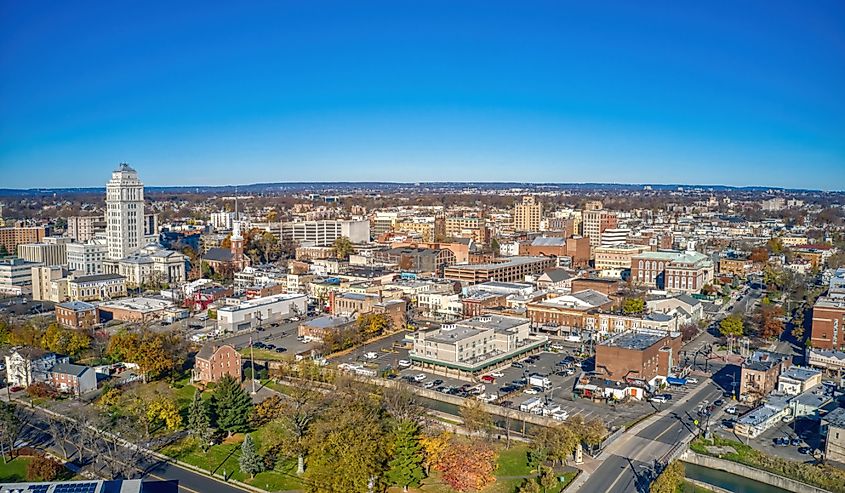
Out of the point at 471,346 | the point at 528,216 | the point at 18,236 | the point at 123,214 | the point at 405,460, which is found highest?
the point at 123,214

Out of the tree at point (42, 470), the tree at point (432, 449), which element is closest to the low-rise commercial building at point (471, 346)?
the tree at point (432, 449)

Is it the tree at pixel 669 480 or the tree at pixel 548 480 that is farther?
the tree at pixel 548 480

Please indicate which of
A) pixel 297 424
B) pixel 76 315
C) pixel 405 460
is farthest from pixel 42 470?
pixel 76 315

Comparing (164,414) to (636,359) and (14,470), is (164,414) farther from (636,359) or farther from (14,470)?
(636,359)

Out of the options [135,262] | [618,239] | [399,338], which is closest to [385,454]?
[399,338]

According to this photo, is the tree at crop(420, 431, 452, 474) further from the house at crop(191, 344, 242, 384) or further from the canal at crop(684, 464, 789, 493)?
the house at crop(191, 344, 242, 384)

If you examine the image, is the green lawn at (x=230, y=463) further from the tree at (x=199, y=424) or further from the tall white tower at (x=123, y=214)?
the tall white tower at (x=123, y=214)
